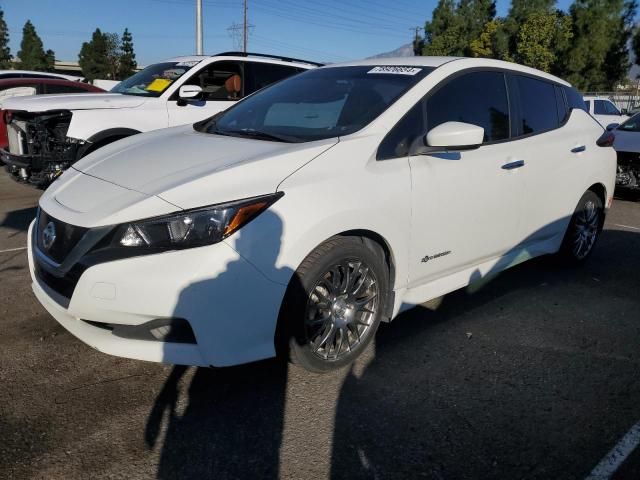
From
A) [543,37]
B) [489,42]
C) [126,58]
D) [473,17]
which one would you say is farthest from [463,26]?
[126,58]

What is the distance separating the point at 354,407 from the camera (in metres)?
2.77

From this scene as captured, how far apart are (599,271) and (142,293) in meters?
4.36

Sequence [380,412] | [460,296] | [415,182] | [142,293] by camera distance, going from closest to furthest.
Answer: [142,293] < [380,412] < [415,182] < [460,296]

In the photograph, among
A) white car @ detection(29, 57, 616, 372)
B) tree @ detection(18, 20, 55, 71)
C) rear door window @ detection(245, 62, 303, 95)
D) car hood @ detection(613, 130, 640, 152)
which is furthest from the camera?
tree @ detection(18, 20, 55, 71)

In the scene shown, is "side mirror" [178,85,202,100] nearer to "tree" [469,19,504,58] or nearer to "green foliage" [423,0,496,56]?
"tree" [469,19,504,58]

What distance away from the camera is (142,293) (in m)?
2.40

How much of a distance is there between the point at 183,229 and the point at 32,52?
61984mm

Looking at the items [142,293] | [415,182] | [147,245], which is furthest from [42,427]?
[415,182]

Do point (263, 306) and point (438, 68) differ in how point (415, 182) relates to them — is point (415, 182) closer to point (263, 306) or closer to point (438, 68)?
point (438, 68)

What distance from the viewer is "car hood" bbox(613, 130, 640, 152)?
871 centimetres

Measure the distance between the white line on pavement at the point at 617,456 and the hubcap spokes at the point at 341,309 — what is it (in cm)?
128

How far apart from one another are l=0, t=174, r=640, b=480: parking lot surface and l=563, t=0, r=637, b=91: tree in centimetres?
3675

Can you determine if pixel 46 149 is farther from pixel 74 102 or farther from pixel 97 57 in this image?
pixel 97 57

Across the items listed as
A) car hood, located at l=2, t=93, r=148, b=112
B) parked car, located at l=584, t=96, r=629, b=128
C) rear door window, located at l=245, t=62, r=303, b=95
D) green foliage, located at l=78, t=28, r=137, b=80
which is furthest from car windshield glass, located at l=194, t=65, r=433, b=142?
green foliage, located at l=78, t=28, r=137, b=80
